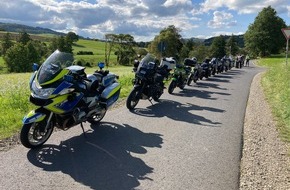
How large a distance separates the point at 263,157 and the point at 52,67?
161 inches

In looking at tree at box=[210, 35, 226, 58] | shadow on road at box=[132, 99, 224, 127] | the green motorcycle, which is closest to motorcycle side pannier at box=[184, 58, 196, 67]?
the green motorcycle

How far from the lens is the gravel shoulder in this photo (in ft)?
15.2

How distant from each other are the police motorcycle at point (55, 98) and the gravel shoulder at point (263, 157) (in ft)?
10.4

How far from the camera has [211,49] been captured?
308 ft

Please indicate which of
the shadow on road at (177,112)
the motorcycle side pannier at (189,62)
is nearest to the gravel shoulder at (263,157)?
the shadow on road at (177,112)

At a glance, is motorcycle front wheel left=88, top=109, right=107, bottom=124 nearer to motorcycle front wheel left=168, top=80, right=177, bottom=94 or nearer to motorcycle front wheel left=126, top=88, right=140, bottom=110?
motorcycle front wheel left=126, top=88, right=140, bottom=110

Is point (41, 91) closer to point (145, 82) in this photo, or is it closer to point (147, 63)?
point (145, 82)

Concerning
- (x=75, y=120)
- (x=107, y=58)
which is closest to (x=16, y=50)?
(x=107, y=58)

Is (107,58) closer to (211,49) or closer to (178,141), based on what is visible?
(211,49)

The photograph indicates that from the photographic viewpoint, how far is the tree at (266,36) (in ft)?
253

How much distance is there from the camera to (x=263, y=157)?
564 centimetres

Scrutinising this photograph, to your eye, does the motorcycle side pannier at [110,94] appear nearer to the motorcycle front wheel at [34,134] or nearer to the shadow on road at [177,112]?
the shadow on road at [177,112]

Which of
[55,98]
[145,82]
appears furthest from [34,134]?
[145,82]

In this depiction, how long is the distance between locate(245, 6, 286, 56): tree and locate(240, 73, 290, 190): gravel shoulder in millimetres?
74458
